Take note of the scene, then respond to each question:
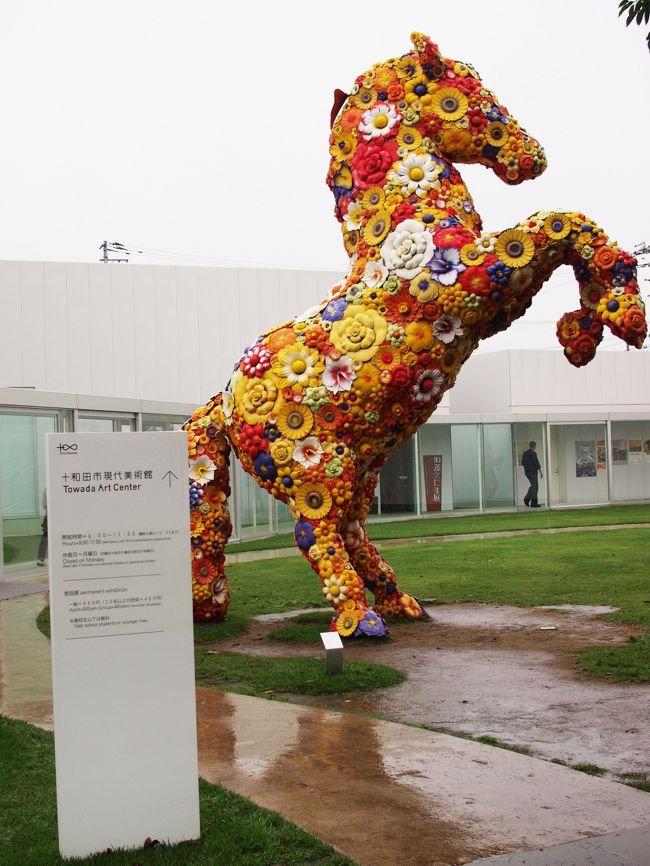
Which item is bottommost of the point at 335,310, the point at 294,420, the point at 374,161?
the point at 294,420

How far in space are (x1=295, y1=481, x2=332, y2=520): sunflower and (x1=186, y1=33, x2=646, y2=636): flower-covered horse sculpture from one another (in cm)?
1

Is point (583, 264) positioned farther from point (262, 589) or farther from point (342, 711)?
point (262, 589)

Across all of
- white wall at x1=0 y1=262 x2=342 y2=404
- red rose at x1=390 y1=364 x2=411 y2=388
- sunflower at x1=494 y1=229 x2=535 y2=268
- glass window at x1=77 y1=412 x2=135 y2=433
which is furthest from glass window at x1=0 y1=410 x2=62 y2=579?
white wall at x1=0 y1=262 x2=342 y2=404

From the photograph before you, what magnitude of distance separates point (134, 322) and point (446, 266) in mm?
18617

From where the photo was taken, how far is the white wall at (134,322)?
2477 centimetres

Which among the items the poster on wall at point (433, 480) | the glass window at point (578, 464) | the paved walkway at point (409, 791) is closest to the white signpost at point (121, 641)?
the paved walkway at point (409, 791)

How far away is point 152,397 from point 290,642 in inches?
706

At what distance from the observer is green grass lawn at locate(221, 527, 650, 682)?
9.02 m

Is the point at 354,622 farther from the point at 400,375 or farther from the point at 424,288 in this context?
the point at 424,288

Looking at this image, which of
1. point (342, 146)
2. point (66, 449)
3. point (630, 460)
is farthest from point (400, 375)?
point (630, 460)

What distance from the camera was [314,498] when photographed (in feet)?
27.2

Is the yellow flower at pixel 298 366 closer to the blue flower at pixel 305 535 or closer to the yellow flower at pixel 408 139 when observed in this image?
the blue flower at pixel 305 535

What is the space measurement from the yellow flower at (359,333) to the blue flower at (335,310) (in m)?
0.09

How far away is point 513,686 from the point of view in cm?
680
